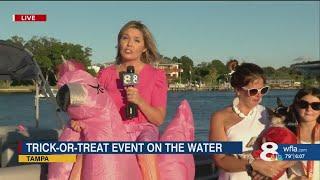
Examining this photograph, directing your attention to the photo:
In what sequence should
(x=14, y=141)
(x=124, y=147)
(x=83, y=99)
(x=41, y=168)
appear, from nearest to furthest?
(x=83, y=99) < (x=124, y=147) < (x=41, y=168) < (x=14, y=141)

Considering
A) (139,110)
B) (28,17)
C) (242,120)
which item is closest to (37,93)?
(28,17)

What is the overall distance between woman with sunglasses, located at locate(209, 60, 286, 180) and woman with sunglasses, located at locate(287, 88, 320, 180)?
198 millimetres

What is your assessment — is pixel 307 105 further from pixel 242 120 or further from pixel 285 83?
pixel 285 83

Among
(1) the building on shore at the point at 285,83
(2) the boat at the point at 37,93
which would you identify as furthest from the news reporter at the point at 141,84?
(1) the building on shore at the point at 285,83

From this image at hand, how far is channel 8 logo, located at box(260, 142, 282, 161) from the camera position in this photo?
3.37 meters

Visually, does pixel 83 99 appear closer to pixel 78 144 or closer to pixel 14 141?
pixel 78 144

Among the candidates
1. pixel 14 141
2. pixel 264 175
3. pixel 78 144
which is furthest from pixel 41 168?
pixel 14 141

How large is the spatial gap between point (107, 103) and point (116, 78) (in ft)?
1.62

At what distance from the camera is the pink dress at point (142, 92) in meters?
3.91

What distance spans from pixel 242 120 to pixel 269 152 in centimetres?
34

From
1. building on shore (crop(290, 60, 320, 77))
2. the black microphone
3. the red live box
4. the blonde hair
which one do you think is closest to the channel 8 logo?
the black microphone

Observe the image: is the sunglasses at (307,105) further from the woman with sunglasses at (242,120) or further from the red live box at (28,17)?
the red live box at (28,17)

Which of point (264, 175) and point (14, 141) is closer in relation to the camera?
point (264, 175)

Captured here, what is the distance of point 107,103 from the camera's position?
3.61 metres
